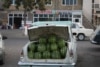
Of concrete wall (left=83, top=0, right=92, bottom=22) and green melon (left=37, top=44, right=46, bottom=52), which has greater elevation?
concrete wall (left=83, top=0, right=92, bottom=22)

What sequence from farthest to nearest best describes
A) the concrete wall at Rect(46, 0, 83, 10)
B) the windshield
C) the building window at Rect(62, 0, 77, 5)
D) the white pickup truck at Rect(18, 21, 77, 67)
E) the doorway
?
the building window at Rect(62, 0, 77, 5) < the concrete wall at Rect(46, 0, 83, 10) < the doorway < the windshield < the white pickup truck at Rect(18, 21, 77, 67)

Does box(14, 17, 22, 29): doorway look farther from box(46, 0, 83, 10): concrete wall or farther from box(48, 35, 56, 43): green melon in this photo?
box(48, 35, 56, 43): green melon

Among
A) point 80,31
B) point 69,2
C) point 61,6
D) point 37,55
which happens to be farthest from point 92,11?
point 37,55

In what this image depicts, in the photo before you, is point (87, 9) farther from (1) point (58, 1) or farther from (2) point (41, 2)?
(2) point (41, 2)

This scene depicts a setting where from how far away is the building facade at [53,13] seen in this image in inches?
2202

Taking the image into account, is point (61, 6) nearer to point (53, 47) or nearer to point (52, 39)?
point (52, 39)

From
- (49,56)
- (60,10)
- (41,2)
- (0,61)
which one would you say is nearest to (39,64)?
(49,56)

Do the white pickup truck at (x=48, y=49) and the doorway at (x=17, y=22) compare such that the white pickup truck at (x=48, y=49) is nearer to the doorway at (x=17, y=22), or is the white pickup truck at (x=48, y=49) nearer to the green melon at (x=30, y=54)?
the green melon at (x=30, y=54)

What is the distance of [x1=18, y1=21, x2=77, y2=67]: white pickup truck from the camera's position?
10.9 meters

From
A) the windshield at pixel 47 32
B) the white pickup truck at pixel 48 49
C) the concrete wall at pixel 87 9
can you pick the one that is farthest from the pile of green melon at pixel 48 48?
the concrete wall at pixel 87 9

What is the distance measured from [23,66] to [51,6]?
46.0m

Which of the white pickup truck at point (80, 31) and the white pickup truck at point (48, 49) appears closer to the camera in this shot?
the white pickup truck at point (48, 49)

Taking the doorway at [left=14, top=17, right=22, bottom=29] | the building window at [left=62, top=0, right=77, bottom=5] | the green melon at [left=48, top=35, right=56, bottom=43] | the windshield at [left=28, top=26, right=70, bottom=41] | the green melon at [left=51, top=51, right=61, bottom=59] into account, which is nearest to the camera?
the green melon at [left=51, top=51, right=61, bottom=59]

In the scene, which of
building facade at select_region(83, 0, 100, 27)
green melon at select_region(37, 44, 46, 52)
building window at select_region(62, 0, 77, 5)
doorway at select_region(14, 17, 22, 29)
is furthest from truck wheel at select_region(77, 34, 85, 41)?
doorway at select_region(14, 17, 22, 29)
